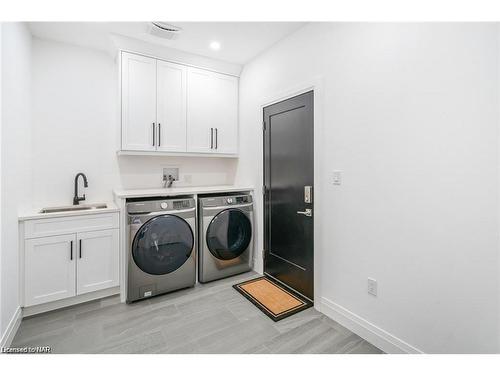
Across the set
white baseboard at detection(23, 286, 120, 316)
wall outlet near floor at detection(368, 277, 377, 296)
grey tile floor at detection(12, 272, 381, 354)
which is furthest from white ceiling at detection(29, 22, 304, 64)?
grey tile floor at detection(12, 272, 381, 354)

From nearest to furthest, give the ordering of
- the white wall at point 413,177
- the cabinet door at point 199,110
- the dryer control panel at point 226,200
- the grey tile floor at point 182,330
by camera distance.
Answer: the white wall at point 413,177 < the grey tile floor at point 182,330 < the dryer control panel at point 226,200 < the cabinet door at point 199,110

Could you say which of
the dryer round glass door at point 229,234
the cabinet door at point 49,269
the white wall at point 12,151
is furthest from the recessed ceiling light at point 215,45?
the cabinet door at point 49,269

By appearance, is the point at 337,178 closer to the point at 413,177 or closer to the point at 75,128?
the point at 413,177

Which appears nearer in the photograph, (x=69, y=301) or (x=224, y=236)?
(x=69, y=301)

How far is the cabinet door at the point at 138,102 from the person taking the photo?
254 cm

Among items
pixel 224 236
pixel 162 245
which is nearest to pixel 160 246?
pixel 162 245

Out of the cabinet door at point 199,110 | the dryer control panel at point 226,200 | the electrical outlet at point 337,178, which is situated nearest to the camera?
the electrical outlet at point 337,178

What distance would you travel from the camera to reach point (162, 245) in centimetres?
240

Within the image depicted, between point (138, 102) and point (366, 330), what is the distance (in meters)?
2.92

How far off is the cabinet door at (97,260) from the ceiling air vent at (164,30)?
1911 mm

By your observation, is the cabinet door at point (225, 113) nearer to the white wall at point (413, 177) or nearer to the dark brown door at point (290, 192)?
the dark brown door at point (290, 192)

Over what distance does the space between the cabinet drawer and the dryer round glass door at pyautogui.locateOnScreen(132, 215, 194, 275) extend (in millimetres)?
307

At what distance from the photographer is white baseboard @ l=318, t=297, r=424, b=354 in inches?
63.4

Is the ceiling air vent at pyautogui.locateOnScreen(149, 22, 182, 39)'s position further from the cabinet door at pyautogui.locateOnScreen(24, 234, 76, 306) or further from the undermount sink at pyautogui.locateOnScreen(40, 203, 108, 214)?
the cabinet door at pyautogui.locateOnScreen(24, 234, 76, 306)
